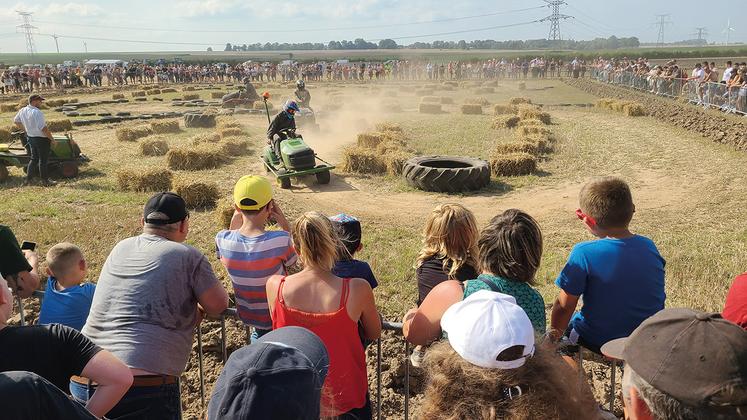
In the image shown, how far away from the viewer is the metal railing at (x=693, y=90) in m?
17.7

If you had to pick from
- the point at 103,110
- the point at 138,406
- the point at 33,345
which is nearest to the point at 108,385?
the point at 33,345

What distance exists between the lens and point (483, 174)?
38.9 ft

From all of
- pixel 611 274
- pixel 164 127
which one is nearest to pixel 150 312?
pixel 611 274

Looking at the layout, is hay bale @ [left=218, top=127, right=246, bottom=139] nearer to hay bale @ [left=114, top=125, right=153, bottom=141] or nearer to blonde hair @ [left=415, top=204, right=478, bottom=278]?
hay bale @ [left=114, top=125, right=153, bottom=141]

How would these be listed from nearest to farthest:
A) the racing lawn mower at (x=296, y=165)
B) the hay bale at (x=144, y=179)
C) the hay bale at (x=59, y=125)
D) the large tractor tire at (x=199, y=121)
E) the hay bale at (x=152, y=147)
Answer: the hay bale at (x=144, y=179) < the racing lawn mower at (x=296, y=165) < the hay bale at (x=152, y=147) < the hay bale at (x=59, y=125) < the large tractor tire at (x=199, y=121)

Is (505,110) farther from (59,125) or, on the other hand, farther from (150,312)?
(150,312)

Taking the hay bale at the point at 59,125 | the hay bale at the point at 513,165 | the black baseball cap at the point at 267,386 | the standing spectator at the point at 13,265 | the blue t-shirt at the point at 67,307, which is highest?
the black baseball cap at the point at 267,386

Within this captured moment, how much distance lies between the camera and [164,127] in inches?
817

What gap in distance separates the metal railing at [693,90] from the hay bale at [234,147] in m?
15.6

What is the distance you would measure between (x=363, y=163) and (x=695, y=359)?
491 inches

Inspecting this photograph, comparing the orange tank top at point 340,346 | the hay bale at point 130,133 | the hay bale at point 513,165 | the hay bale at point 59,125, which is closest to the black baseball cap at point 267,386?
the orange tank top at point 340,346

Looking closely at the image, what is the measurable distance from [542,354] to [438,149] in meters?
15.1

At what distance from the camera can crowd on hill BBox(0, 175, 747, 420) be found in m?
1.65

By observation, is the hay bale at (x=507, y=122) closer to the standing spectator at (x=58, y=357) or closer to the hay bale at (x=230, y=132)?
the hay bale at (x=230, y=132)
